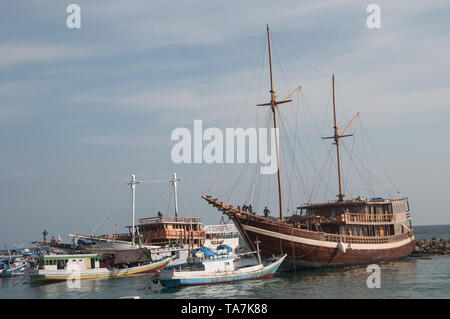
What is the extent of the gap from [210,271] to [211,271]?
0.08 meters

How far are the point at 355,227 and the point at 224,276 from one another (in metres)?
16.8

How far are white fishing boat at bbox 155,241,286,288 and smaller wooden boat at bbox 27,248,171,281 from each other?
1481 cm

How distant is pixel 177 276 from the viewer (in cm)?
3462

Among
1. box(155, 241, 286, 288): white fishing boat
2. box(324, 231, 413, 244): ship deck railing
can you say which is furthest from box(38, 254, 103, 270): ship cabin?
box(324, 231, 413, 244): ship deck railing

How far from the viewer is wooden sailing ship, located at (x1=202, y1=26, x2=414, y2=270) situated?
4172 centimetres

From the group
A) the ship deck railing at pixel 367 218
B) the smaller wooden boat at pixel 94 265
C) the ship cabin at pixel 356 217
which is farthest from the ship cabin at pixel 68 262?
the ship deck railing at pixel 367 218

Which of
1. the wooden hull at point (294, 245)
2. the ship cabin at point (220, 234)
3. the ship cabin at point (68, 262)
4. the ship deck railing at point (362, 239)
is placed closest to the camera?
the wooden hull at point (294, 245)

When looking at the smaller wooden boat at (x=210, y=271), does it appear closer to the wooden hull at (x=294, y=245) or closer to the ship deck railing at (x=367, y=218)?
the wooden hull at (x=294, y=245)

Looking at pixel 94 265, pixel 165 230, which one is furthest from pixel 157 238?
pixel 94 265

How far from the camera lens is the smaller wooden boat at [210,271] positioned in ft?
114

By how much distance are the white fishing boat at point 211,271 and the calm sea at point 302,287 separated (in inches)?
32.1
